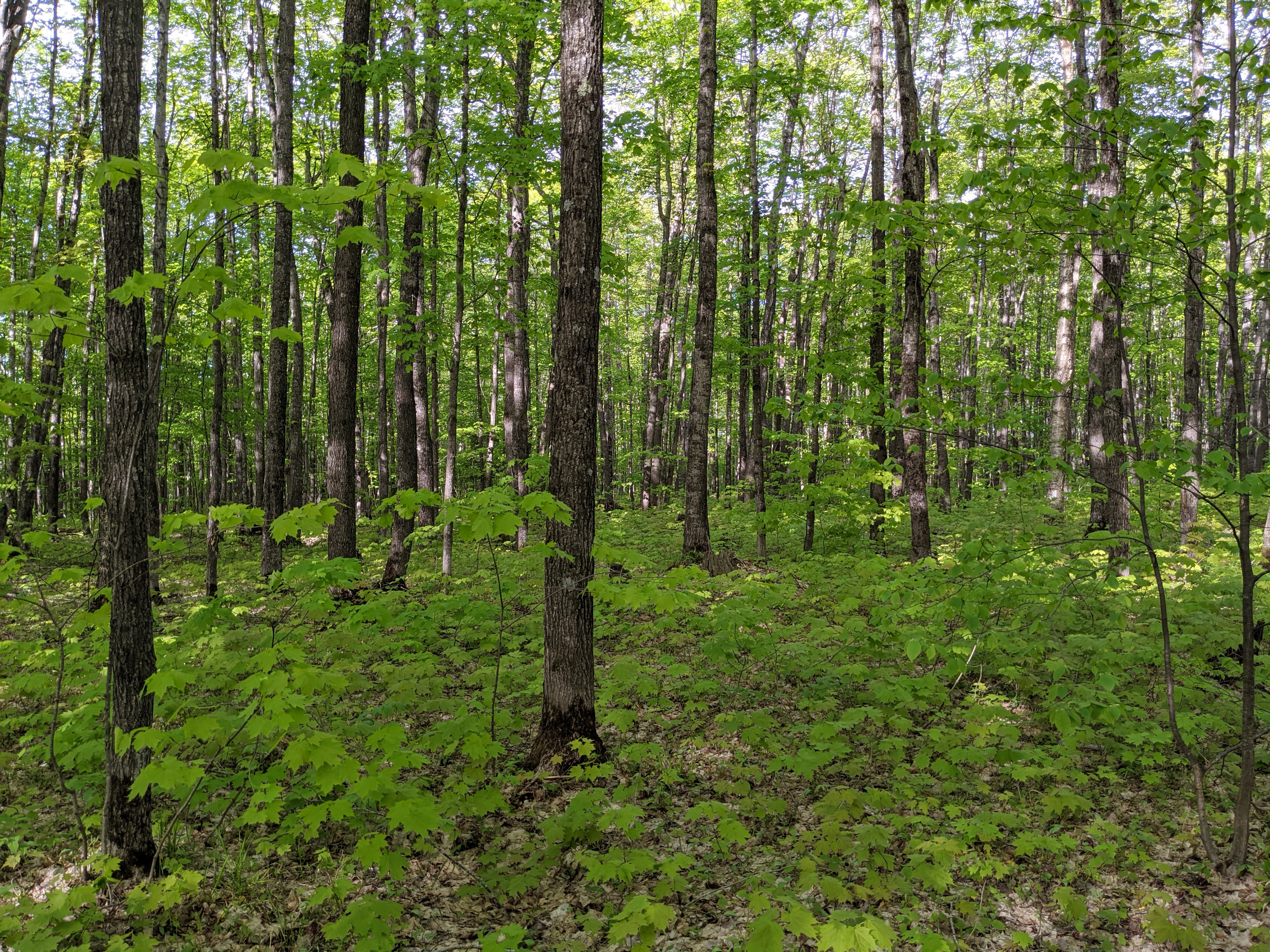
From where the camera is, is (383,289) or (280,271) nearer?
(280,271)

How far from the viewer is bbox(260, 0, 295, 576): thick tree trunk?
10.3 m

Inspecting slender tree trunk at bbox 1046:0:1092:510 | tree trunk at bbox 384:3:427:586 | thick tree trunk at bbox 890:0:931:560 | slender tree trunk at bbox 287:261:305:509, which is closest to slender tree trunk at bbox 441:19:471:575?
tree trunk at bbox 384:3:427:586

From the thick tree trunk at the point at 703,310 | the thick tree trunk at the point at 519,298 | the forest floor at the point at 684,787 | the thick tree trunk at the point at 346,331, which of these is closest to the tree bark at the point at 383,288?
the thick tree trunk at the point at 346,331

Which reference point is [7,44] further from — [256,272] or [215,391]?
[256,272]

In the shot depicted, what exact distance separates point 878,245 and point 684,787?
35.4 ft

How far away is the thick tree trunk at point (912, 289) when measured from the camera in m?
8.87

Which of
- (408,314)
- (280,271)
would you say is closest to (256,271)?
(280,271)

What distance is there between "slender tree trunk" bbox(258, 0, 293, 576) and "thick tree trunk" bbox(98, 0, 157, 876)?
21.5 ft

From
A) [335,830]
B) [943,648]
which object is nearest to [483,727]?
[335,830]

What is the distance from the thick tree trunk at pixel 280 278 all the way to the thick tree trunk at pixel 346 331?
4.53 ft

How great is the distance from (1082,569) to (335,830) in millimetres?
5321

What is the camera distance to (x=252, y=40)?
49.6ft

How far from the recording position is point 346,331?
9477mm

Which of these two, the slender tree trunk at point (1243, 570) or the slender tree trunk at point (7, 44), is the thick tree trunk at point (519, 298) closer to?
the slender tree trunk at point (7, 44)
